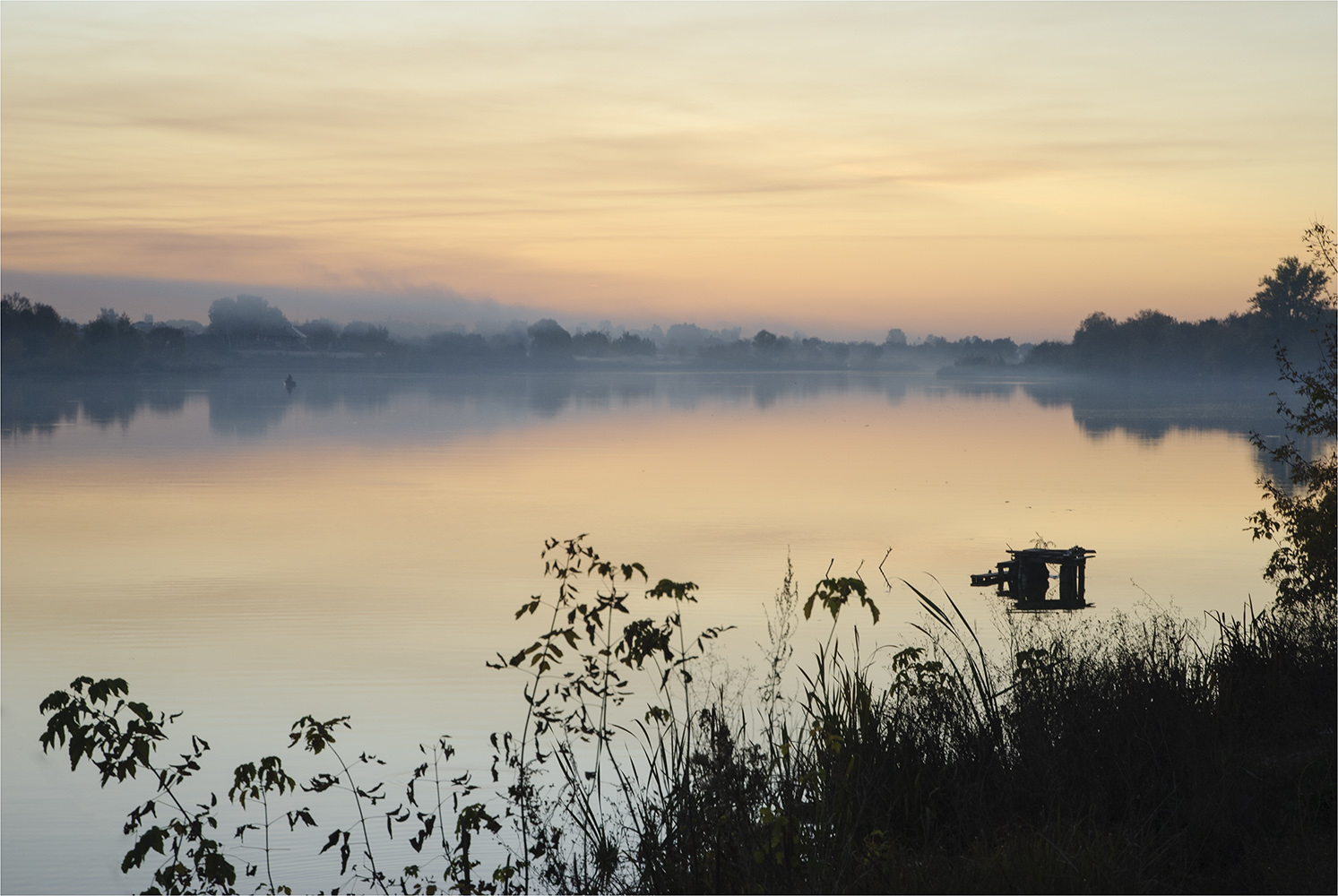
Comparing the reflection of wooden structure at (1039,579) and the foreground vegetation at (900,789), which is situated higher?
the foreground vegetation at (900,789)

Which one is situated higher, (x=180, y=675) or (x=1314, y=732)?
(x=1314, y=732)

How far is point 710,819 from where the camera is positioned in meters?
6.58

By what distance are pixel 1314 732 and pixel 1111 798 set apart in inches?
83.2

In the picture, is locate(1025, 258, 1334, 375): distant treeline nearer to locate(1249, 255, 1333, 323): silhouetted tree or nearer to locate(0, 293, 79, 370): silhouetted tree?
locate(1249, 255, 1333, 323): silhouetted tree

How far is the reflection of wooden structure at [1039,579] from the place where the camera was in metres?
18.0

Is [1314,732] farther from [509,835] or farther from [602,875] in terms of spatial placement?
[509,835]

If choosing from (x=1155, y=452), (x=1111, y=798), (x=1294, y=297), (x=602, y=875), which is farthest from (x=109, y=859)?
(x=1294, y=297)

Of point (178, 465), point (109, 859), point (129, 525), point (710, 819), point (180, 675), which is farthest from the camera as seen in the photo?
point (178, 465)

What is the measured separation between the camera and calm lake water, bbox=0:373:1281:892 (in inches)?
500

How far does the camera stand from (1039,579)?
18.2 meters

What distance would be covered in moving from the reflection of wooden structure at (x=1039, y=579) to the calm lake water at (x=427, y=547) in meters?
0.40

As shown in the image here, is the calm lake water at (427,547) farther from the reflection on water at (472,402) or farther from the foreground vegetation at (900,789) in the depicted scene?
the reflection on water at (472,402)

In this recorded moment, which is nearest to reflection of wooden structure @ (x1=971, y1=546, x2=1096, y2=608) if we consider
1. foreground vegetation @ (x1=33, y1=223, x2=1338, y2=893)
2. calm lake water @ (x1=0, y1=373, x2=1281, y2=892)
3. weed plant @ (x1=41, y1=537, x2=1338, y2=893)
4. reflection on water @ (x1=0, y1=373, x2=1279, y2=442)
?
calm lake water @ (x1=0, y1=373, x2=1281, y2=892)

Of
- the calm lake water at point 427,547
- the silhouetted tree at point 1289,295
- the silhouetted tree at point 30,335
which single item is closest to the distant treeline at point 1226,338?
the silhouetted tree at point 1289,295
